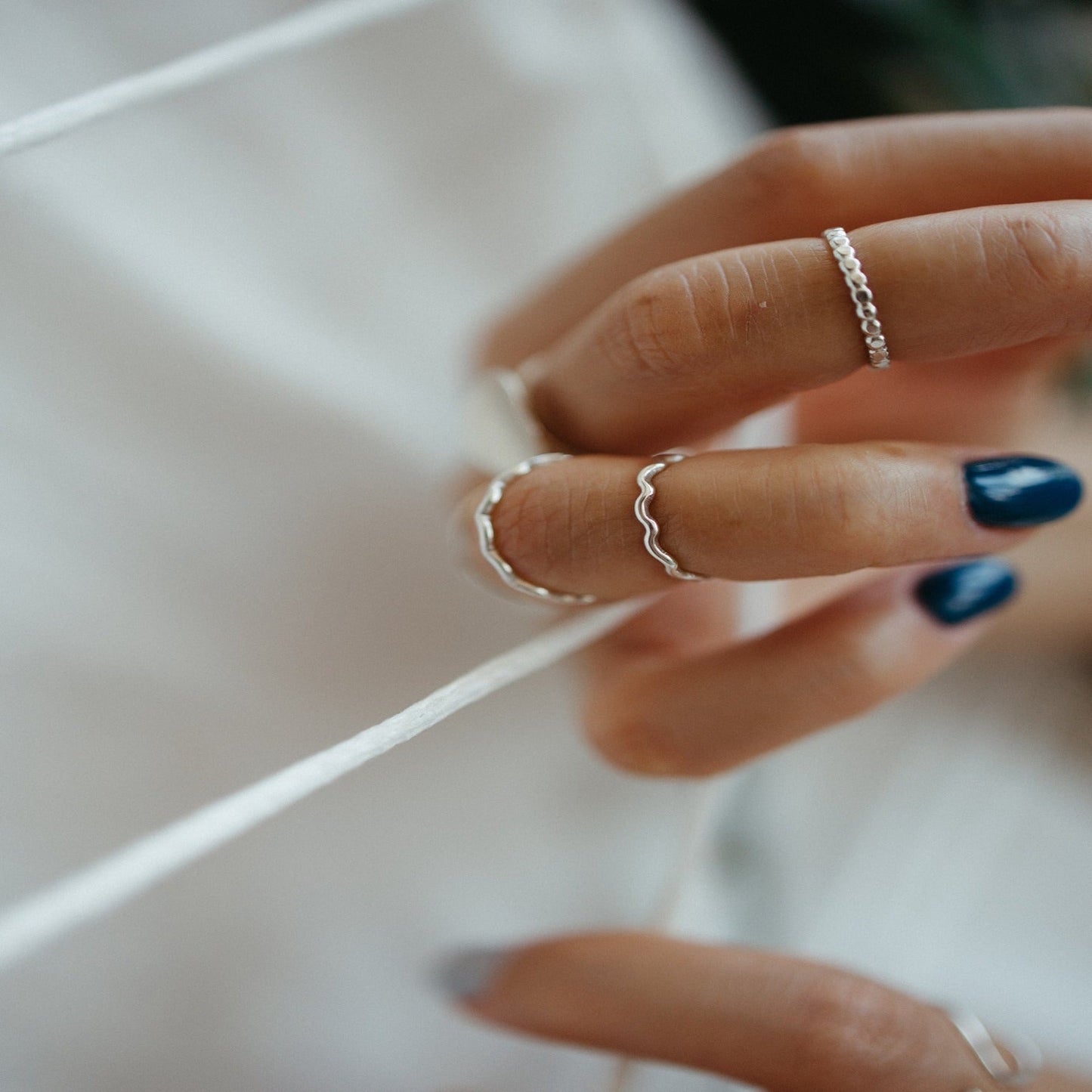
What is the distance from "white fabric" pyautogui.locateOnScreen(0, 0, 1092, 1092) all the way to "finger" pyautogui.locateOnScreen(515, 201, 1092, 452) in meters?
0.25

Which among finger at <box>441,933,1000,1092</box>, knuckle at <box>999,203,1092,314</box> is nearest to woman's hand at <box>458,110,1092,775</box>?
knuckle at <box>999,203,1092,314</box>

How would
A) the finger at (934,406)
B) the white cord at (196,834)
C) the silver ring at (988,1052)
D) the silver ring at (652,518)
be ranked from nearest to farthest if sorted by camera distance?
the white cord at (196,834), the silver ring at (652,518), the silver ring at (988,1052), the finger at (934,406)

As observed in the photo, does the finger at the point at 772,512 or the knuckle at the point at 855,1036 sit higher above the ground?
the finger at the point at 772,512

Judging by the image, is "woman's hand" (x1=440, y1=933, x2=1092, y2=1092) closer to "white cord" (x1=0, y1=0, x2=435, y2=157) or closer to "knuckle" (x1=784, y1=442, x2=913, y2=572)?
"knuckle" (x1=784, y1=442, x2=913, y2=572)

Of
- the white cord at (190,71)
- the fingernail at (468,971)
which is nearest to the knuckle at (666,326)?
the white cord at (190,71)

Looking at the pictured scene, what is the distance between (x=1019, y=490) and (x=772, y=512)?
129mm

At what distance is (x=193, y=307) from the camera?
55 cm

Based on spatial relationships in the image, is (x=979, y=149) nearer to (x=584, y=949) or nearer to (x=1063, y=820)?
(x=584, y=949)

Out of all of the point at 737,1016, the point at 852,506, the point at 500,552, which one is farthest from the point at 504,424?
the point at 737,1016

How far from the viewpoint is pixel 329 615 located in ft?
1.84

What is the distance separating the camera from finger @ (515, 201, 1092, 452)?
13.9 inches

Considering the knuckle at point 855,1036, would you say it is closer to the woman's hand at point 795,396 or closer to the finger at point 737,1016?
the finger at point 737,1016

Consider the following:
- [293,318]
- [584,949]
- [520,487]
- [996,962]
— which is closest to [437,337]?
[293,318]

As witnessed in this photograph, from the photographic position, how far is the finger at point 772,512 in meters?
0.37
